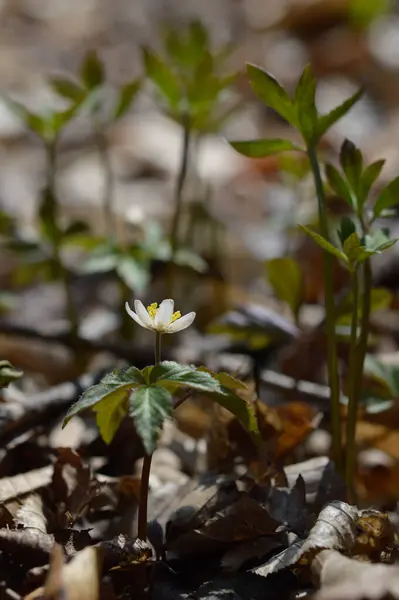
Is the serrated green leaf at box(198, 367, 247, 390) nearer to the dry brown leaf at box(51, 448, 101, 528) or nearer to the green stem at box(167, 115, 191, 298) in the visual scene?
the dry brown leaf at box(51, 448, 101, 528)

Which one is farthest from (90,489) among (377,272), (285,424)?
(377,272)

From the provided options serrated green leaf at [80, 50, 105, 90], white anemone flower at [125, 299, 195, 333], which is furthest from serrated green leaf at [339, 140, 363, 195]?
serrated green leaf at [80, 50, 105, 90]

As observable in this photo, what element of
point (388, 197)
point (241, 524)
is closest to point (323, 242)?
point (388, 197)

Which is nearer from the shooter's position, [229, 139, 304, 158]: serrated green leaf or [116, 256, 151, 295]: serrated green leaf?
[229, 139, 304, 158]: serrated green leaf

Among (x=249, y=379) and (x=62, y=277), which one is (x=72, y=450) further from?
(x=62, y=277)

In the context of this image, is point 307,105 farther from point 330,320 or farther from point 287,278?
point 287,278

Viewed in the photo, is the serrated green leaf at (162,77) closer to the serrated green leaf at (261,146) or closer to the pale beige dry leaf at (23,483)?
the serrated green leaf at (261,146)
